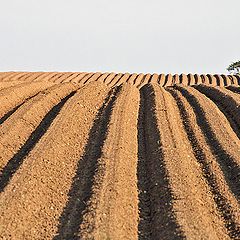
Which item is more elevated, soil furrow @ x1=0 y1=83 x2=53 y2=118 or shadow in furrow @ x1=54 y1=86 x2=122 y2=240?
soil furrow @ x1=0 y1=83 x2=53 y2=118

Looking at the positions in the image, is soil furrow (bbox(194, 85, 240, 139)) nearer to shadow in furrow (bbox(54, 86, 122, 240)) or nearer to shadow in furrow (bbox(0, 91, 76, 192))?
shadow in furrow (bbox(54, 86, 122, 240))

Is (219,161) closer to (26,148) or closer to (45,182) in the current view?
(45,182)

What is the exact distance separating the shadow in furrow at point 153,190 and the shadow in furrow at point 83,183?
4.37ft

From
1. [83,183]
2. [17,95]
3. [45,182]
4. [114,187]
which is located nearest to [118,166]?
[83,183]

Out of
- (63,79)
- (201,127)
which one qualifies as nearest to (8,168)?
(201,127)

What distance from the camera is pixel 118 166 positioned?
12586mm

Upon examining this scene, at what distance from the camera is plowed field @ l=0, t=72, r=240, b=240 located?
978 centimetres

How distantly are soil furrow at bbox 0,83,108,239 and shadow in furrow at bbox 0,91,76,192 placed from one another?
360mm

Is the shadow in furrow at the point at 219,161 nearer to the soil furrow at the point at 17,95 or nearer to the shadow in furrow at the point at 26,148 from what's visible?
the shadow in furrow at the point at 26,148

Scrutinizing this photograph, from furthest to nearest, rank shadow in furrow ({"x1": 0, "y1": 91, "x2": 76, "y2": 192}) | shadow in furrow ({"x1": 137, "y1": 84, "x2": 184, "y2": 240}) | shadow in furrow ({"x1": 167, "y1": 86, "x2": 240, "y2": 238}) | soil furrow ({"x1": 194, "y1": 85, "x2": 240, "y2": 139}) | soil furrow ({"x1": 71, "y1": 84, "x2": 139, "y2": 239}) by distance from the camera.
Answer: soil furrow ({"x1": 194, "y1": 85, "x2": 240, "y2": 139}) < shadow in furrow ({"x1": 0, "y1": 91, "x2": 76, "y2": 192}) < shadow in furrow ({"x1": 167, "y1": 86, "x2": 240, "y2": 238}) < shadow in furrow ({"x1": 137, "y1": 84, "x2": 184, "y2": 240}) < soil furrow ({"x1": 71, "y1": 84, "x2": 139, "y2": 239})

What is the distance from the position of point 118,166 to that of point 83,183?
1179mm

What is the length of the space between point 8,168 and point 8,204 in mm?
2670

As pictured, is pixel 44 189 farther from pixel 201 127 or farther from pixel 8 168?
pixel 201 127

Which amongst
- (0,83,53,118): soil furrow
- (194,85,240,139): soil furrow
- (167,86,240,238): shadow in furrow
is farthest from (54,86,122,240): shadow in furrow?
(194,85,240,139): soil furrow
